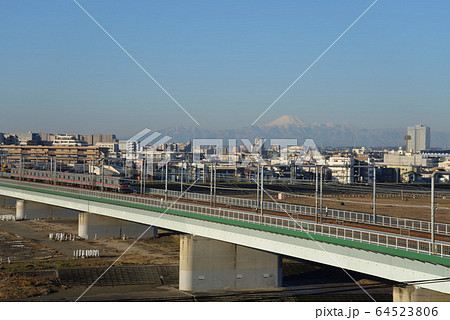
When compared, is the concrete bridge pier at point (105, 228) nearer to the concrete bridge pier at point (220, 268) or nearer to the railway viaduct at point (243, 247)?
the railway viaduct at point (243, 247)

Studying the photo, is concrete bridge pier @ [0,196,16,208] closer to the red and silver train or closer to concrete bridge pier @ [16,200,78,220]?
the red and silver train

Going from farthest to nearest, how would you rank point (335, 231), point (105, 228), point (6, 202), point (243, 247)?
point (6, 202) → point (105, 228) → point (243, 247) → point (335, 231)

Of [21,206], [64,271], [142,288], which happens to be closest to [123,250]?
[64,271]

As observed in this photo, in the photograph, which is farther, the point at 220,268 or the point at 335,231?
Answer: the point at 220,268

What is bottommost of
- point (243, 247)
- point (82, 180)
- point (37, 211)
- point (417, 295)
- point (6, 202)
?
point (6, 202)

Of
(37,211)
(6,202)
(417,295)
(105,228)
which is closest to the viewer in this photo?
(417,295)

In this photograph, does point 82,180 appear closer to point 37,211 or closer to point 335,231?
point 37,211

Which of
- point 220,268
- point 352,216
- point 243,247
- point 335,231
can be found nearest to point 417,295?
point 335,231
